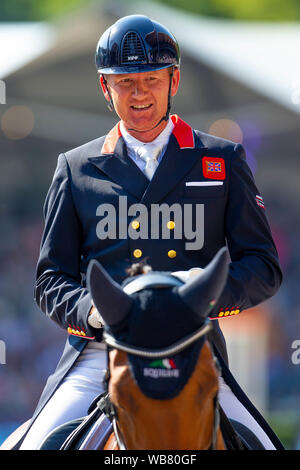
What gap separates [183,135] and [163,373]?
1684 millimetres

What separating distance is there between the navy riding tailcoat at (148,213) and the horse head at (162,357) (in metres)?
0.97

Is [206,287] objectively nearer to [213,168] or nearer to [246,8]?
[213,168]

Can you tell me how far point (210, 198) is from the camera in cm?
374

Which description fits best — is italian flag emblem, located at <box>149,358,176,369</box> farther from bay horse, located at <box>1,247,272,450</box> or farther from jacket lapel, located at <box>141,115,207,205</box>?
jacket lapel, located at <box>141,115,207,205</box>

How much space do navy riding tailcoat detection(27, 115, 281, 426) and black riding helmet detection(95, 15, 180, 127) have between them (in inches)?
14.8

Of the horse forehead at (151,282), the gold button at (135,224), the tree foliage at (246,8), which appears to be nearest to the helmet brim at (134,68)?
the gold button at (135,224)

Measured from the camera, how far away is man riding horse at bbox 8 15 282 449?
3.62 m

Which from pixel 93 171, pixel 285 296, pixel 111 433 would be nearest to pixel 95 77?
pixel 285 296

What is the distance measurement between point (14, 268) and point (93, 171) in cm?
1169

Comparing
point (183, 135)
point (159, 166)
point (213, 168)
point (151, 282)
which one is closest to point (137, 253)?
point (159, 166)

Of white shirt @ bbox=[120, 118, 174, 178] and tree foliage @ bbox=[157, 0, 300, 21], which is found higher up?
tree foliage @ bbox=[157, 0, 300, 21]

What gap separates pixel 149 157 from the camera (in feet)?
12.6

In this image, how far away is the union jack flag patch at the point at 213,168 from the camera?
379cm

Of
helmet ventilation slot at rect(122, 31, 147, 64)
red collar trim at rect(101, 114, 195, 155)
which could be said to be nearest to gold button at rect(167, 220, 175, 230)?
red collar trim at rect(101, 114, 195, 155)
